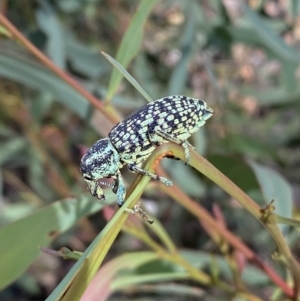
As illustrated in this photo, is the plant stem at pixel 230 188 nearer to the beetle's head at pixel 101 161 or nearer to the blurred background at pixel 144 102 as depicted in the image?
the beetle's head at pixel 101 161

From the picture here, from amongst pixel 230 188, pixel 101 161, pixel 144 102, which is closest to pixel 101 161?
pixel 101 161

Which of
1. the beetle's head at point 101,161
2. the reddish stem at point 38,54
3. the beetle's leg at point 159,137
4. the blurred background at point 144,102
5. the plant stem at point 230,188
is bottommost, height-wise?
the plant stem at point 230,188

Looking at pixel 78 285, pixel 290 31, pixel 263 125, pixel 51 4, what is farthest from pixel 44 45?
pixel 78 285

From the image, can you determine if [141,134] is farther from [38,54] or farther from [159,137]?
[38,54]

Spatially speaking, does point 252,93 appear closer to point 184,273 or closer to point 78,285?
point 184,273

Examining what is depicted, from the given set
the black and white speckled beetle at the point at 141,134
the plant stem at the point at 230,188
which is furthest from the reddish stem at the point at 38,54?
the plant stem at the point at 230,188

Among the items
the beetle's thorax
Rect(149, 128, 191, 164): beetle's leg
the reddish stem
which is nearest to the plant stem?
Rect(149, 128, 191, 164): beetle's leg

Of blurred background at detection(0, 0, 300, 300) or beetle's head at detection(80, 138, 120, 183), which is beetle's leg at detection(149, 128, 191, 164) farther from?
blurred background at detection(0, 0, 300, 300)
